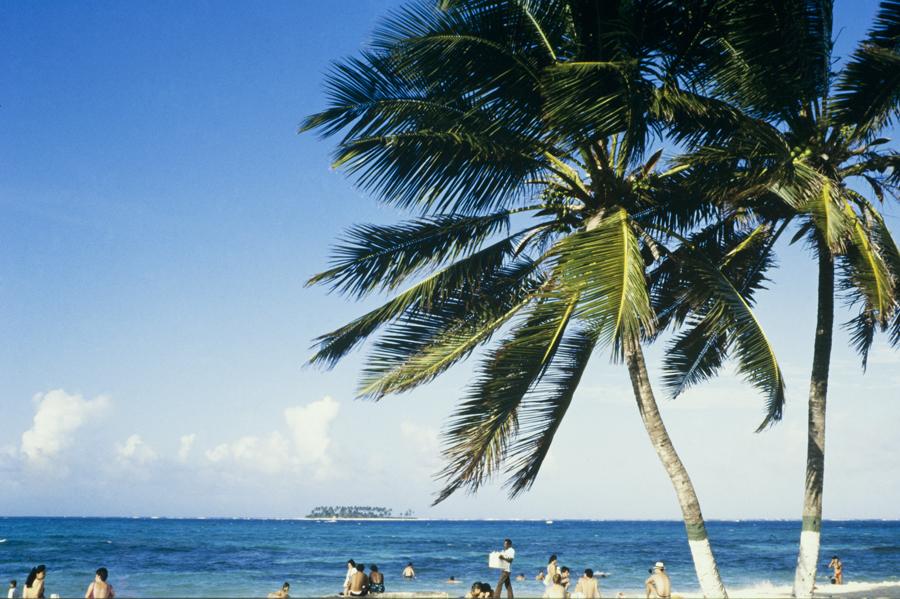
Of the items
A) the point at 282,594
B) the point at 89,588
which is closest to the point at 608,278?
the point at 89,588

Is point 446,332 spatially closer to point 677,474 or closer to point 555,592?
point 677,474

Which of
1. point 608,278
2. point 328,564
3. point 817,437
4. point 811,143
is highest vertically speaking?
point 811,143

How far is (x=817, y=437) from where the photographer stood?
11492 mm

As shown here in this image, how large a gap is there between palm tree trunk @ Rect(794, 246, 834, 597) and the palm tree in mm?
14

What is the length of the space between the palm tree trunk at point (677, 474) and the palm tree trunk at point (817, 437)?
173cm

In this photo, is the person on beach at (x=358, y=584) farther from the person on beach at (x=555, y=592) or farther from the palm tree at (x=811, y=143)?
the palm tree at (x=811, y=143)

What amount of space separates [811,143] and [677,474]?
478 centimetres

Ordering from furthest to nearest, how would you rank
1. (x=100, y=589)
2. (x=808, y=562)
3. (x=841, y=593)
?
(x=841, y=593)
(x=100, y=589)
(x=808, y=562)

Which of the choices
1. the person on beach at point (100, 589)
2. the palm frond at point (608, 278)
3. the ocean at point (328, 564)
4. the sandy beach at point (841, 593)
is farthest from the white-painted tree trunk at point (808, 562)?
the ocean at point (328, 564)

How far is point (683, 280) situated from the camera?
38.5 ft

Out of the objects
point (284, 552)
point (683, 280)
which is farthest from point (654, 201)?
point (284, 552)

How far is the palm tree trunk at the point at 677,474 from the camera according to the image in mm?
10016

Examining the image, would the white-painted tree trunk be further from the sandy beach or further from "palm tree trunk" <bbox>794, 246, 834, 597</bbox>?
the sandy beach

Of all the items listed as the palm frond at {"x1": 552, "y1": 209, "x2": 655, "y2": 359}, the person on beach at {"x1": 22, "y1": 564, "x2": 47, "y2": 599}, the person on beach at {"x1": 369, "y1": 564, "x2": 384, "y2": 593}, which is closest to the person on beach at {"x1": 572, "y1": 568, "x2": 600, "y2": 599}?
the person on beach at {"x1": 369, "y1": 564, "x2": 384, "y2": 593}
